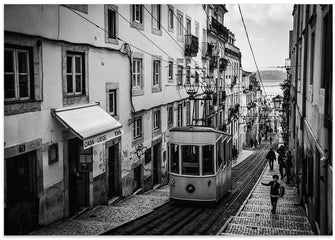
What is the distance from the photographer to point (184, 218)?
1091 cm

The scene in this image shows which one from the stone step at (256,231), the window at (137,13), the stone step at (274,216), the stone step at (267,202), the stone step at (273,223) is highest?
the window at (137,13)

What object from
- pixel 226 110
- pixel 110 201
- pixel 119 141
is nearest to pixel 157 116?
pixel 119 141

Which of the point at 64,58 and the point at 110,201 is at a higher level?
the point at 64,58

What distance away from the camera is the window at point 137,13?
14.0 meters

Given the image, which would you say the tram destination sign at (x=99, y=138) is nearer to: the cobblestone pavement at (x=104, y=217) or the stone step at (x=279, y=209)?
the cobblestone pavement at (x=104, y=217)

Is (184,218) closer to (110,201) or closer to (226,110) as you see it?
(110,201)

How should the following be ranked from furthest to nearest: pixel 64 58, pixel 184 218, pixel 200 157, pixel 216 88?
pixel 216 88
pixel 200 157
pixel 184 218
pixel 64 58

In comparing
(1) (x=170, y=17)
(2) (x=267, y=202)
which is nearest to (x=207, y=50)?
(1) (x=170, y=17)

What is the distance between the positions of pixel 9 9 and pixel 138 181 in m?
8.83

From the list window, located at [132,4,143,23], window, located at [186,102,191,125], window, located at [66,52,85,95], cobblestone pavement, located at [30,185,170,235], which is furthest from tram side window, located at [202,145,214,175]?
window, located at [186,102,191,125]

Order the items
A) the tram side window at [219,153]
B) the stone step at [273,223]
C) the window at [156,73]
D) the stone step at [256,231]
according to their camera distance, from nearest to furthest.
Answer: the stone step at [256,231] → the stone step at [273,223] → the tram side window at [219,153] → the window at [156,73]

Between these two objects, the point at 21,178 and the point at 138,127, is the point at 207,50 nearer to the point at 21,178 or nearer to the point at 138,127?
the point at 138,127

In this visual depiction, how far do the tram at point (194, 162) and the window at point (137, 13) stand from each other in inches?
163

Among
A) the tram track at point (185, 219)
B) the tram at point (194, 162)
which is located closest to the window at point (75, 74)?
the tram at point (194, 162)
